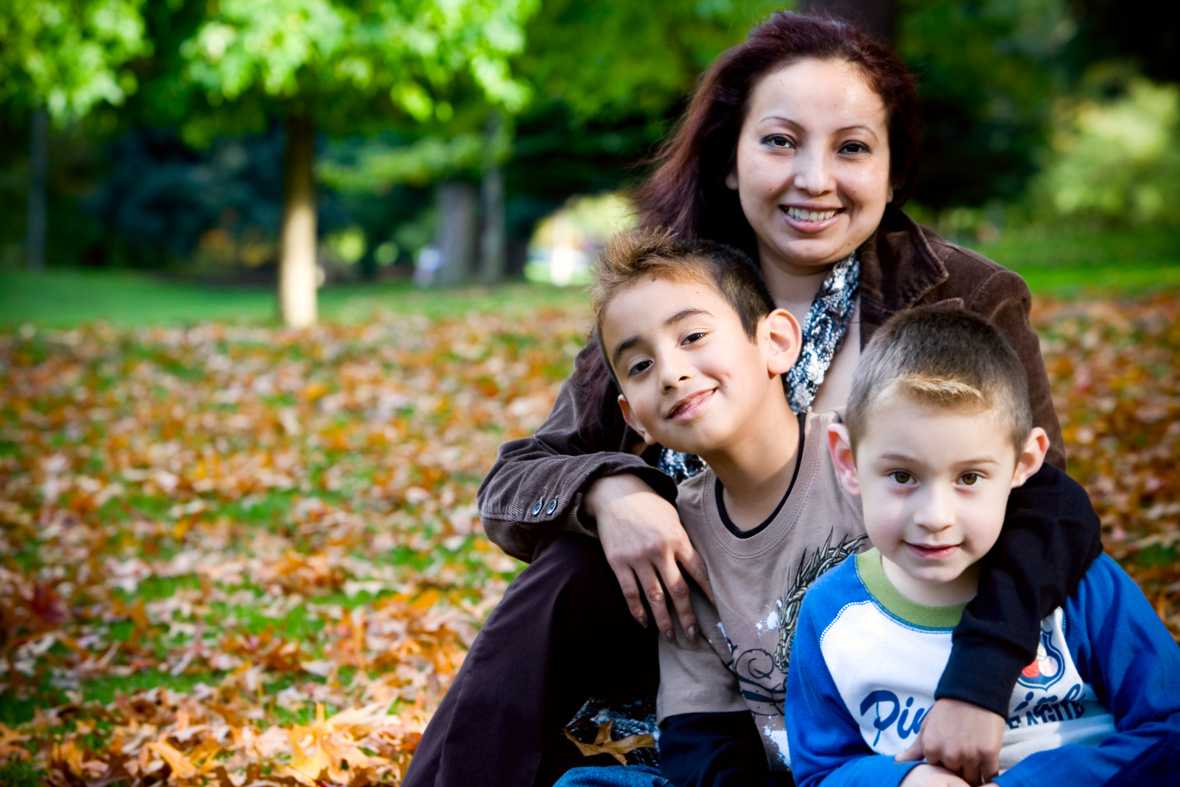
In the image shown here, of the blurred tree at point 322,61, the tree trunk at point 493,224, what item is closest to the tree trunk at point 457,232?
the tree trunk at point 493,224

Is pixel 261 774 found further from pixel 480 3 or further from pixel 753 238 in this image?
pixel 480 3

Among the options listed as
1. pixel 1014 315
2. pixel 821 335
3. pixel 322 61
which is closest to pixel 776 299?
pixel 821 335

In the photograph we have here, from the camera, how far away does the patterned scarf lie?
8.20 feet

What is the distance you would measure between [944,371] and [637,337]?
2.32 feet

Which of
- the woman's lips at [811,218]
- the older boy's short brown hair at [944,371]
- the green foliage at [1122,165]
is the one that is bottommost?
the older boy's short brown hair at [944,371]

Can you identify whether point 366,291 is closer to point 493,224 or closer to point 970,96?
point 493,224

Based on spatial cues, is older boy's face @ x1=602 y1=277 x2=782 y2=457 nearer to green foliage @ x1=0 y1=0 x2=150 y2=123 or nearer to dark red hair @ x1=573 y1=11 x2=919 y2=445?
dark red hair @ x1=573 y1=11 x2=919 y2=445

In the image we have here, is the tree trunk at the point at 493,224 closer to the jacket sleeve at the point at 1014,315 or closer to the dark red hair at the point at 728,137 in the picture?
the dark red hair at the point at 728,137

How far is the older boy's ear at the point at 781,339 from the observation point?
7.61 feet

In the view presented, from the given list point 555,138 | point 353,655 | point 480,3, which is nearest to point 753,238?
point 353,655

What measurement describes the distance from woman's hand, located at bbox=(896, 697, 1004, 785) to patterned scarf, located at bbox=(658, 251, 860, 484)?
965 mm

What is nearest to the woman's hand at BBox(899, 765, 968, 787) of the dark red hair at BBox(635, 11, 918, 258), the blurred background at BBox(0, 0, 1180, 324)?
the dark red hair at BBox(635, 11, 918, 258)

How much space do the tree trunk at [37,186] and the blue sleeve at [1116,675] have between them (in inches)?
1204

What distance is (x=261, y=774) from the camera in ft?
9.53
